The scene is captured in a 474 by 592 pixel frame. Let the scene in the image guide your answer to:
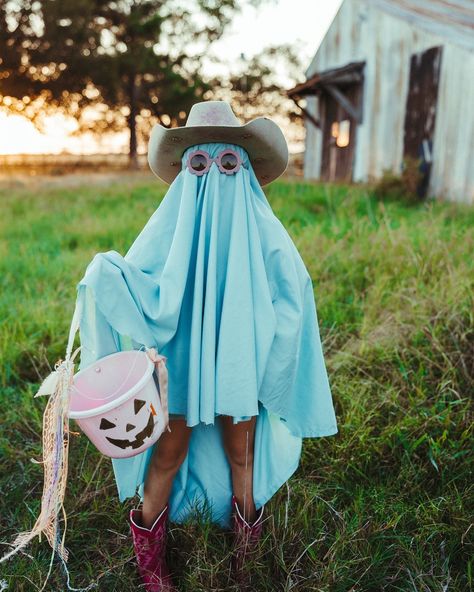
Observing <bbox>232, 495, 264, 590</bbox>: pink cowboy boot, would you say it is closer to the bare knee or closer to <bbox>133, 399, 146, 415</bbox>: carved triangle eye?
the bare knee

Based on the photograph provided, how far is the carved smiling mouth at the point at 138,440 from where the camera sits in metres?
1.52

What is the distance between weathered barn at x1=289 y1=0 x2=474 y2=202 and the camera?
7.91 m

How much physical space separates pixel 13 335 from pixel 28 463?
1.11 m

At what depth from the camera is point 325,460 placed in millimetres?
2531

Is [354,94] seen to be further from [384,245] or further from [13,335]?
[13,335]

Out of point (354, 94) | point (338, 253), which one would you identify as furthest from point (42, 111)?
point (338, 253)

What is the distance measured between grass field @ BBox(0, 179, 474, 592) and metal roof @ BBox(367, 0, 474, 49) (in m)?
4.63

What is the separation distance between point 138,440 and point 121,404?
14 centimetres

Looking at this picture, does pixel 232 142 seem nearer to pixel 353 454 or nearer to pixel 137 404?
pixel 137 404

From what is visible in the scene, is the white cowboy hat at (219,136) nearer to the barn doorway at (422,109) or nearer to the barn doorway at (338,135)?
the barn doorway at (422,109)

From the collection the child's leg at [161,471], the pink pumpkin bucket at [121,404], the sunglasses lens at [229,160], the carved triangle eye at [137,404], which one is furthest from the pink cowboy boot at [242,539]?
the sunglasses lens at [229,160]

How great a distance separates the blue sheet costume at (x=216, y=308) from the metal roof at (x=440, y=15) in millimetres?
7119

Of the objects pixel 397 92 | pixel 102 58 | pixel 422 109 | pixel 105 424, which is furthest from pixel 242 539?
pixel 102 58

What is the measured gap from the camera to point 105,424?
148 cm
